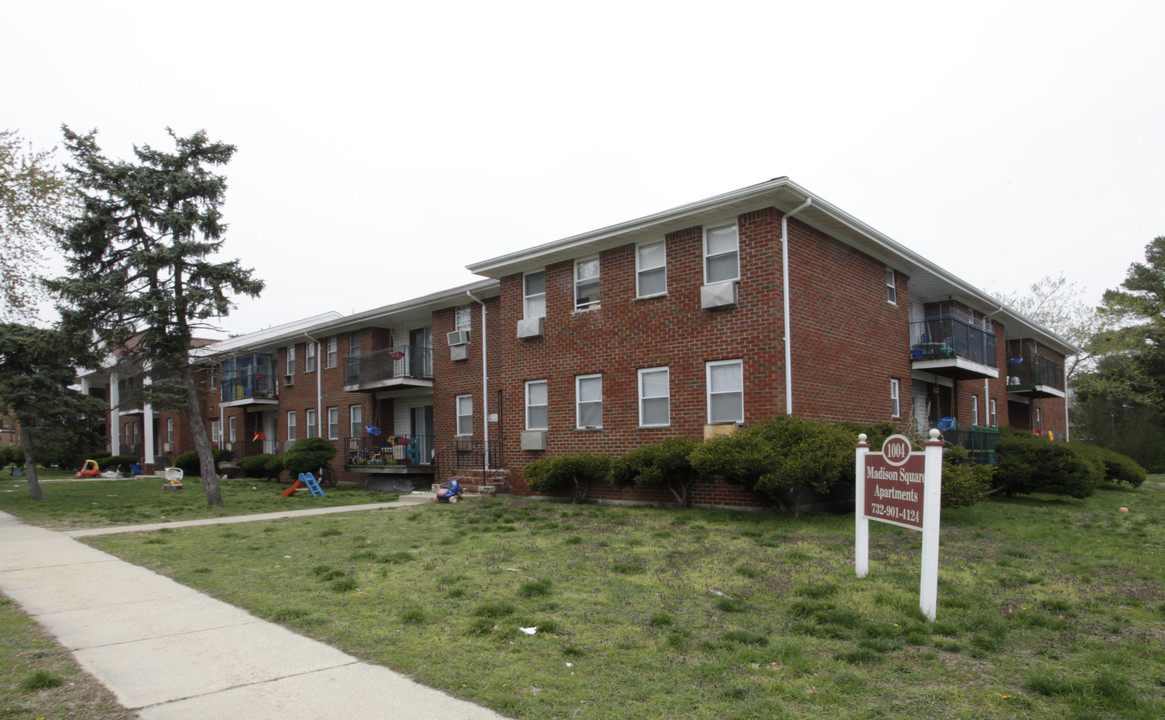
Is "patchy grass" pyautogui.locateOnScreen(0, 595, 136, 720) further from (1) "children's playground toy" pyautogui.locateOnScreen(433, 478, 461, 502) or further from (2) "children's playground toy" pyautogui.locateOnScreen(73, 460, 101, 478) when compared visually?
(2) "children's playground toy" pyautogui.locateOnScreen(73, 460, 101, 478)

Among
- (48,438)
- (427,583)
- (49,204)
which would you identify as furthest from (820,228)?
(48,438)

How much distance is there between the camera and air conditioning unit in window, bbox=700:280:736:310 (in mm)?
14906

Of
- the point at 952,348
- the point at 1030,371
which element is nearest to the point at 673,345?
the point at 952,348

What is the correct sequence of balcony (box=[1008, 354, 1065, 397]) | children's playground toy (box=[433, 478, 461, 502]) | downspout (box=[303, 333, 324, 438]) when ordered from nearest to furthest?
children's playground toy (box=[433, 478, 461, 502]), balcony (box=[1008, 354, 1065, 397]), downspout (box=[303, 333, 324, 438])

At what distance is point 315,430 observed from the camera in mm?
30000

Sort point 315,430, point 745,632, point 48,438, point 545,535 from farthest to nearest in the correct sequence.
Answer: point 315,430
point 48,438
point 545,535
point 745,632

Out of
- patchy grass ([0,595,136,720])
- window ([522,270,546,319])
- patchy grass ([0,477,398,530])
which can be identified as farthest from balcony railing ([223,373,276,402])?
patchy grass ([0,595,136,720])

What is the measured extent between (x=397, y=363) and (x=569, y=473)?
10217 mm

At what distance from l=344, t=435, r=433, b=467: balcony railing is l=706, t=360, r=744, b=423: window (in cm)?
1181

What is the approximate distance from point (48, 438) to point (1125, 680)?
2455 cm

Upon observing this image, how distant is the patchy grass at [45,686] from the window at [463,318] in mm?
16931

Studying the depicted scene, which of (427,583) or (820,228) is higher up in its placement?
(820,228)

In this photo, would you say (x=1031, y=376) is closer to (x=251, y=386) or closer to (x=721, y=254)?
(x=721, y=254)

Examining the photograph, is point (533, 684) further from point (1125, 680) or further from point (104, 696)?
point (1125, 680)
